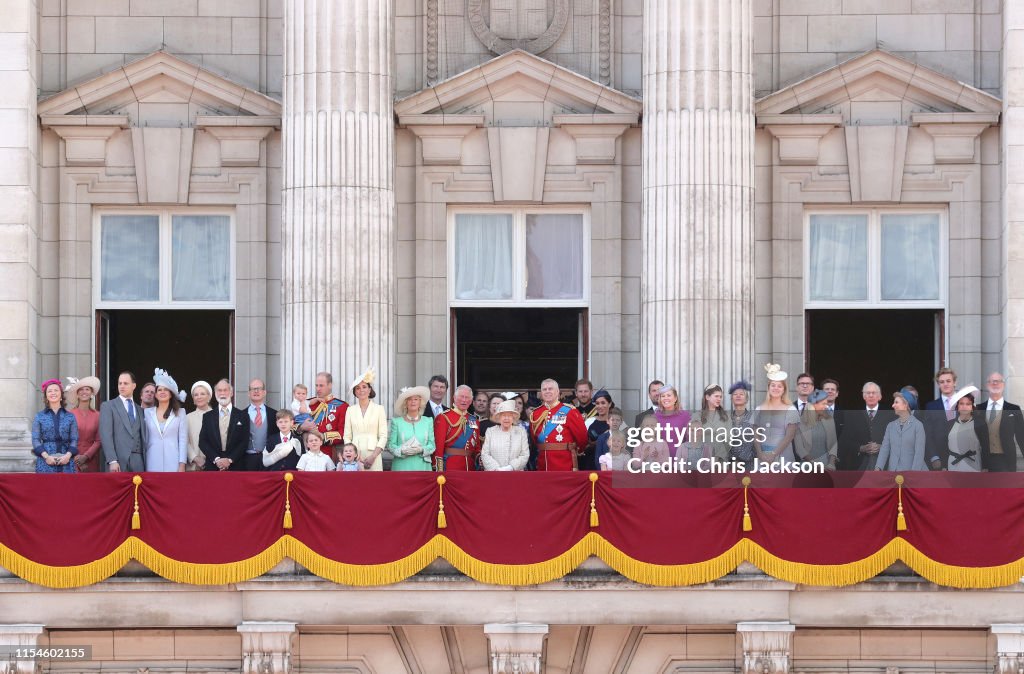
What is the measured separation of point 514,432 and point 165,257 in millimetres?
7816

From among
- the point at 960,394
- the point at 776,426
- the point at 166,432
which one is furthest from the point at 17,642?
the point at 960,394

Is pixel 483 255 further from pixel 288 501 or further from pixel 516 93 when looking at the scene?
pixel 288 501

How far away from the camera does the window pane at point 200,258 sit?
35812 millimetres

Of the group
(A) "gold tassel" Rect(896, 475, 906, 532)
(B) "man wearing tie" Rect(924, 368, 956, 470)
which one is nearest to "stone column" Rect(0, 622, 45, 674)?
(A) "gold tassel" Rect(896, 475, 906, 532)

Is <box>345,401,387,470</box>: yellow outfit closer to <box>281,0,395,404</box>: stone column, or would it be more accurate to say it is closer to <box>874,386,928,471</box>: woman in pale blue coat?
<box>281,0,395,404</box>: stone column

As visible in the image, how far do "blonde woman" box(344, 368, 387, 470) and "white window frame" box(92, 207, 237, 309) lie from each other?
537 cm

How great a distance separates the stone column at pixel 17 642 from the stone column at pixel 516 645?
5.90 m

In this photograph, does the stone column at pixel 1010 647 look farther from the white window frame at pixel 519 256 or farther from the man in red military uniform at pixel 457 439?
the white window frame at pixel 519 256

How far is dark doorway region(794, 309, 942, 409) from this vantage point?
1409 inches

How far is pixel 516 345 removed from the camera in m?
35.8

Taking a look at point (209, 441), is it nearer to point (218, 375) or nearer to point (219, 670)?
point (219, 670)

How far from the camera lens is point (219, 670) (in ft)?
99.7

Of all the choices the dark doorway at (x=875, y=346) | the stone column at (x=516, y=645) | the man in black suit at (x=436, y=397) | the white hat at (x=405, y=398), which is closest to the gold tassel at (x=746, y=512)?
the stone column at (x=516, y=645)

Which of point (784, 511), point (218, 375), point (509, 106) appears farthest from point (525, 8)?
point (784, 511)
